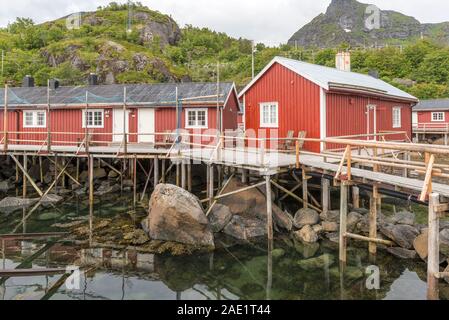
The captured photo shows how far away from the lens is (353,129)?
18.0 meters

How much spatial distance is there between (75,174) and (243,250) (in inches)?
605

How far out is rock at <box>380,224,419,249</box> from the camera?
11.9 metres

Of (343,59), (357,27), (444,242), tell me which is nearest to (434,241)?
(444,242)

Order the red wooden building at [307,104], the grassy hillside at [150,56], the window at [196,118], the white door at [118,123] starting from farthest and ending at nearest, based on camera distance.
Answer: the grassy hillside at [150,56] → the white door at [118,123] → the window at [196,118] → the red wooden building at [307,104]

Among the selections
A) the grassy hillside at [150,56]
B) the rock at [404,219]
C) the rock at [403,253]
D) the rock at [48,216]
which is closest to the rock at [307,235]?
the rock at [403,253]

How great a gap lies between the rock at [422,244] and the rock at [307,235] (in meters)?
3.18

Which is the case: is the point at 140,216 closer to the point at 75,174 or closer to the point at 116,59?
the point at 75,174

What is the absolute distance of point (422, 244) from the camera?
11.2 m

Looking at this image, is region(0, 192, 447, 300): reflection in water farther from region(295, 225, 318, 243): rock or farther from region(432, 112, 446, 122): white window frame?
region(432, 112, 446, 122): white window frame

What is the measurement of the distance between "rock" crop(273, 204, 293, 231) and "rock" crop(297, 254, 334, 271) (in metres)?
2.39

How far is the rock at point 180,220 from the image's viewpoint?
12578 millimetres

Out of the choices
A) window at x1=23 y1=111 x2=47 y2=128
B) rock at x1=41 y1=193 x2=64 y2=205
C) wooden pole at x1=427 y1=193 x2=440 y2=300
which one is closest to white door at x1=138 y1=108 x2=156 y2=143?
rock at x1=41 y1=193 x2=64 y2=205

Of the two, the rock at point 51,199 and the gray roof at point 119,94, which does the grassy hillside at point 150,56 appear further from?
the rock at point 51,199

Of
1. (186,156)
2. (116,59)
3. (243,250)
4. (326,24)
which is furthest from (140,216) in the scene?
(326,24)
